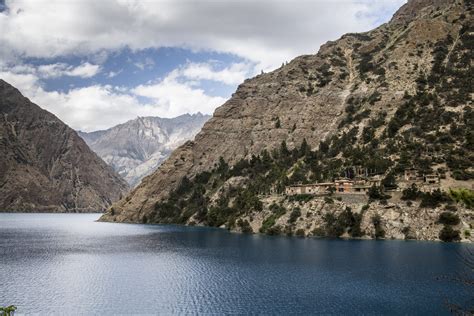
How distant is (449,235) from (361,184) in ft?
102

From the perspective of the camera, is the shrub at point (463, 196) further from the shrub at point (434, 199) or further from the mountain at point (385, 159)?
the shrub at point (434, 199)

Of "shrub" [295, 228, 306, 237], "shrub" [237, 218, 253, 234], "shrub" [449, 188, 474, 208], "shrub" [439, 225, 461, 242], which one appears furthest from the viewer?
"shrub" [237, 218, 253, 234]

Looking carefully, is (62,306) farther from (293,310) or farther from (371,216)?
(371,216)

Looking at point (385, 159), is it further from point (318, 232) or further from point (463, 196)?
point (318, 232)

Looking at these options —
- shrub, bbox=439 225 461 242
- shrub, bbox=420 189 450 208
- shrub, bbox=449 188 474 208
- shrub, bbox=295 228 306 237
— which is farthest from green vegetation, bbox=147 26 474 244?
shrub, bbox=295 228 306 237

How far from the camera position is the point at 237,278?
70375mm

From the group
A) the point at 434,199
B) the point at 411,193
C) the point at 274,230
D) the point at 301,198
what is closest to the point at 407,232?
the point at 434,199

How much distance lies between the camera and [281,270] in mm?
75750

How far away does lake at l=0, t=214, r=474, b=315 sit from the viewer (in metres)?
54.1

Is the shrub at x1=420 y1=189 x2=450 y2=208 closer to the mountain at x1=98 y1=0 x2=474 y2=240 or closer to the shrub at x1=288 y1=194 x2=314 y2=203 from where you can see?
the mountain at x1=98 y1=0 x2=474 y2=240

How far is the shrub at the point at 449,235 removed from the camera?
10531 centimetres

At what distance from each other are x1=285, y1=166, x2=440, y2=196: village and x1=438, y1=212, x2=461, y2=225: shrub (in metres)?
9.72

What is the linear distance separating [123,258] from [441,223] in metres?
75.5

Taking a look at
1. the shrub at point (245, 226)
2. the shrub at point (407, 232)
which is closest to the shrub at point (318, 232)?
the shrub at point (407, 232)
